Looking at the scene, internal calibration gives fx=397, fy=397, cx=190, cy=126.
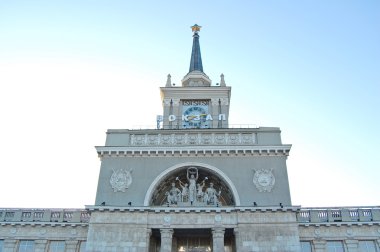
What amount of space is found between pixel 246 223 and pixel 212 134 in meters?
7.71

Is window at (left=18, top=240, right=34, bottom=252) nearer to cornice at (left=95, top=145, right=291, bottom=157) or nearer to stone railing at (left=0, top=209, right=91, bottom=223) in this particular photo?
stone railing at (left=0, top=209, right=91, bottom=223)

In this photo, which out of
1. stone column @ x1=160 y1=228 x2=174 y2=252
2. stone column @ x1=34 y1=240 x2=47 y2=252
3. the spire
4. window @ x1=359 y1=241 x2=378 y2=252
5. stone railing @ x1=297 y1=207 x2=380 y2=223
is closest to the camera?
stone column @ x1=160 y1=228 x2=174 y2=252

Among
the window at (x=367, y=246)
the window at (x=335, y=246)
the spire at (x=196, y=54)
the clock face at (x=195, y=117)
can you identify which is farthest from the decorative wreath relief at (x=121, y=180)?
the window at (x=367, y=246)

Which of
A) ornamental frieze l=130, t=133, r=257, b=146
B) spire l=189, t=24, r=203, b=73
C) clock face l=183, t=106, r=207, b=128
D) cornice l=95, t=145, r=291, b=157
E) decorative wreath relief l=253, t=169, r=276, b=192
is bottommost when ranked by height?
decorative wreath relief l=253, t=169, r=276, b=192

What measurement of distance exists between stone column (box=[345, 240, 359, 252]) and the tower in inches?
208

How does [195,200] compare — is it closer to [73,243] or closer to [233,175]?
[233,175]

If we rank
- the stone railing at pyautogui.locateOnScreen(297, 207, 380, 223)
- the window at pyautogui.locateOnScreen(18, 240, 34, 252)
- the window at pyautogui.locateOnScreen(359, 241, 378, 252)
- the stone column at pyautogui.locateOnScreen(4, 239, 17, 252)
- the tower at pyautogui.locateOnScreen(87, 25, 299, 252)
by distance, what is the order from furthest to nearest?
the window at pyautogui.locateOnScreen(18, 240, 34, 252)
the stone column at pyautogui.locateOnScreen(4, 239, 17, 252)
the stone railing at pyautogui.locateOnScreen(297, 207, 380, 223)
the window at pyautogui.locateOnScreen(359, 241, 378, 252)
the tower at pyautogui.locateOnScreen(87, 25, 299, 252)

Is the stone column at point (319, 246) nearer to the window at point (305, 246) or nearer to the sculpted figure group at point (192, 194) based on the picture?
the window at point (305, 246)

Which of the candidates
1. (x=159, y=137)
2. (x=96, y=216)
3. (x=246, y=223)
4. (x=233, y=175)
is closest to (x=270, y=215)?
(x=246, y=223)

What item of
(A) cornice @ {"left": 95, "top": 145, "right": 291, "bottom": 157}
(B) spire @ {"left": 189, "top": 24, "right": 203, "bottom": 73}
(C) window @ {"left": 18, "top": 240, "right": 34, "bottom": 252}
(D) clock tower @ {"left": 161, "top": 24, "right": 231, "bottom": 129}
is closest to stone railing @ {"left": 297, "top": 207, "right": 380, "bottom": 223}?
(A) cornice @ {"left": 95, "top": 145, "right": 291, "bottom": 157}

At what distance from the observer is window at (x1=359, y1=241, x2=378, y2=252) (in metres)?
30.4

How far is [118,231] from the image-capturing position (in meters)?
28.6

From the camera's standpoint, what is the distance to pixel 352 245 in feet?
99.6

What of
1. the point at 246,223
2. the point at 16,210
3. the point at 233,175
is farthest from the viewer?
the point at 16,210
